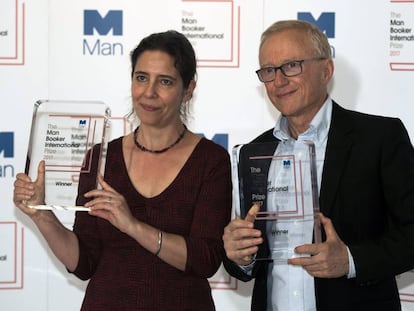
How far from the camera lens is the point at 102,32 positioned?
2.66 metres

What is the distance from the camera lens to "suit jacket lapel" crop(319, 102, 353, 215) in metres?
1.74

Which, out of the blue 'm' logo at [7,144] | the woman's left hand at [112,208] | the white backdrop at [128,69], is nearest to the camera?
the woman's left hand at [112,208]

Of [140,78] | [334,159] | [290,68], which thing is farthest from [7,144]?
[334,159]

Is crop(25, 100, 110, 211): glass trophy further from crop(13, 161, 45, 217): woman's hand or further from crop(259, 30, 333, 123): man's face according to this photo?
crop(259, 30, 333, 123): man's face

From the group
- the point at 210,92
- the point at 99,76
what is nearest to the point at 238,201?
the point at 210,92

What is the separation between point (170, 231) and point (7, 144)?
119cm

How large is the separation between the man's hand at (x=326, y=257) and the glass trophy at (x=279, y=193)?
31 millimetres

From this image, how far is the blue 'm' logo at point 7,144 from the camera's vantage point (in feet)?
8.82

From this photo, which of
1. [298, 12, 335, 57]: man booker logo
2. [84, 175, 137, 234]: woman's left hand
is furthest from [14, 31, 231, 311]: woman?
[298, 12, 335, 57]: man booker logo

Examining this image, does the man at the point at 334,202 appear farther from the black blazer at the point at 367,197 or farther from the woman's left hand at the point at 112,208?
the woman's left hand at the point at 112,208

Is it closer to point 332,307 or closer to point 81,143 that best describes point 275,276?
point 332,307

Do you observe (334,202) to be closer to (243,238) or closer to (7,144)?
(243,238)

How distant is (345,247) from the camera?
164 cm

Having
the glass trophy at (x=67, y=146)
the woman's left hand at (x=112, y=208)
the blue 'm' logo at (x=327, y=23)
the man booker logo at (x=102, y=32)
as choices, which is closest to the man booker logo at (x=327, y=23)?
the blue 'm' logo at (x=327, y=23)
